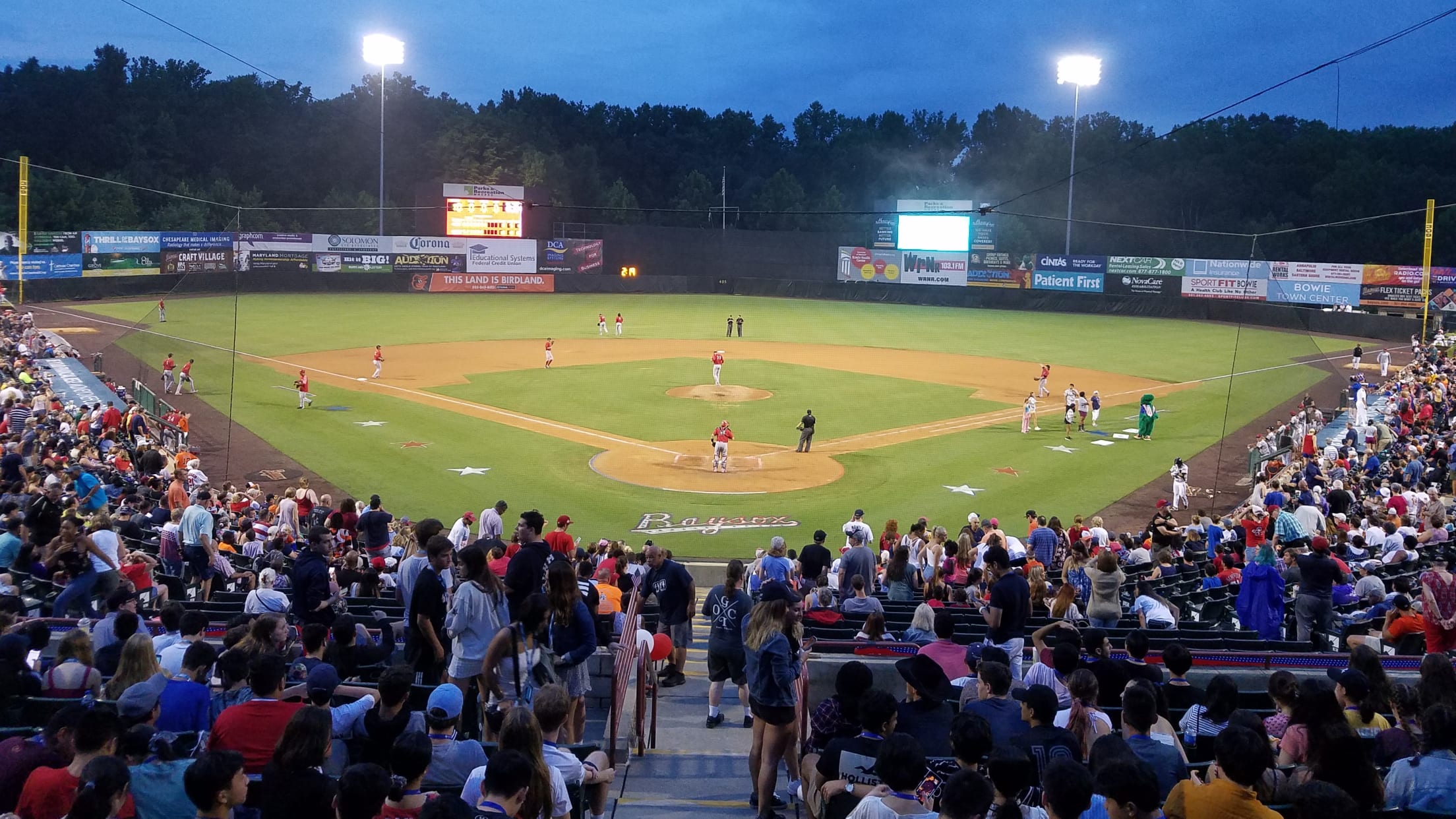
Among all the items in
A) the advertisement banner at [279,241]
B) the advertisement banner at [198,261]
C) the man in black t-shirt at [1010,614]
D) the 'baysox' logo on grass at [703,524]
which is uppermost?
the advertisement banner at [279,241]

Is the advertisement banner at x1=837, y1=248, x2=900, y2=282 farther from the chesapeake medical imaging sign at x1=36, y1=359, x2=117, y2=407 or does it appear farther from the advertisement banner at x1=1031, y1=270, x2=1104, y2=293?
the chesapeake medical imaging sign at x1=36, y1=359, x2=117, y2=407

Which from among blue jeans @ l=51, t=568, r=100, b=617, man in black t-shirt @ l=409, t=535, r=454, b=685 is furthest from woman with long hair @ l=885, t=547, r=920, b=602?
blue jeans @ l=51, t=568, r=100, b=617

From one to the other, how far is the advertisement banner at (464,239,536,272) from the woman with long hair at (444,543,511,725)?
248 feet

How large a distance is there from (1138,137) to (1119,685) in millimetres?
117262

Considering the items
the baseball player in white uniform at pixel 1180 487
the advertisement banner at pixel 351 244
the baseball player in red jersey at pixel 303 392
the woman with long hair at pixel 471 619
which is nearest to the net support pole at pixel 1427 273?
the baseball player in white uniform at pixel 1180 487

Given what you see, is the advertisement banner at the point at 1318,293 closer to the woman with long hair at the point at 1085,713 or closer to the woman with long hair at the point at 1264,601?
the woman with long hair at the point at 1264,601

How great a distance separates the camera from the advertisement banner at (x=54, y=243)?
209 feet

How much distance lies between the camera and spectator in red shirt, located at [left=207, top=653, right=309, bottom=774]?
608cm

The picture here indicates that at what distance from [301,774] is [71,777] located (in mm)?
1206

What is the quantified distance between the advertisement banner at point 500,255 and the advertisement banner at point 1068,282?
36.9 m

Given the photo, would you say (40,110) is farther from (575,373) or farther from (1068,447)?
(1068,447)

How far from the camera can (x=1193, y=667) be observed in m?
9.60

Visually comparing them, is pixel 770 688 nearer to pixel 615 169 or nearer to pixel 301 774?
pixel 301 774

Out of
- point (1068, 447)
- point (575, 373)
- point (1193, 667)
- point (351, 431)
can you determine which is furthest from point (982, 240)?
point (1193, 667)
